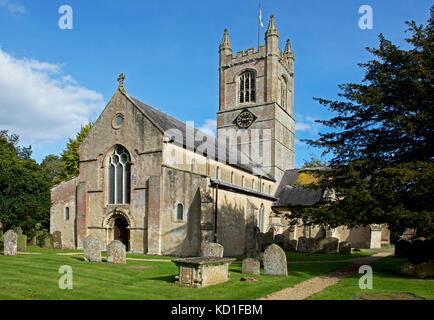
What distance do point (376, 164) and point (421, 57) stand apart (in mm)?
5004

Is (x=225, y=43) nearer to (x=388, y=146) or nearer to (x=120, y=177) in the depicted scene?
(x=120, y=177)

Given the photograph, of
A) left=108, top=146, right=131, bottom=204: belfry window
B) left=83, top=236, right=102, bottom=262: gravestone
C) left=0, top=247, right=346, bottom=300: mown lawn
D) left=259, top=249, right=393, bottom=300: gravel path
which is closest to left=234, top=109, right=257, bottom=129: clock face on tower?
left=108, top=146, right=131, bottom=204: belfry window

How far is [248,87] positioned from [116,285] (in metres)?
38.1

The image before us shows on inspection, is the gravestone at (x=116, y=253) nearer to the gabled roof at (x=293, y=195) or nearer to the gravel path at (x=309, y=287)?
the gravel path at (x=309, y=287)

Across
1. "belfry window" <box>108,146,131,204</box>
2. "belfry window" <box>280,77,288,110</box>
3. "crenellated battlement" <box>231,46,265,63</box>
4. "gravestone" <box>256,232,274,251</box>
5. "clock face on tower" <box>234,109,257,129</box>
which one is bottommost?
"gravestone" <box>256,232,274,251</box>

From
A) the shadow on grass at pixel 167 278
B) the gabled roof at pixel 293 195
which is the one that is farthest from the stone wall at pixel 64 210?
the gabled roof at pixel 293 195

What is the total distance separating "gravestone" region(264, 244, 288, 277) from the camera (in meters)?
15.4

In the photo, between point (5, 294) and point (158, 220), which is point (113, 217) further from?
point (5, 294)

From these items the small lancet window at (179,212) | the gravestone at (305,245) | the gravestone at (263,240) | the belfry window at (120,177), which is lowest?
the gravestone at (305,245)

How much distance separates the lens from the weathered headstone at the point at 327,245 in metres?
30.9

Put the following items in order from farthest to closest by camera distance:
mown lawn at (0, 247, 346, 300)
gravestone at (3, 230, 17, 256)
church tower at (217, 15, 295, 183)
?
church tower at (217, 15, 295, 183) < gravestone at (3, 230, 17, 256) < mown lawn at (0, 247, 346, 300)

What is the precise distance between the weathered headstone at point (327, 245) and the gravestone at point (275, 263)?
56.5 ft

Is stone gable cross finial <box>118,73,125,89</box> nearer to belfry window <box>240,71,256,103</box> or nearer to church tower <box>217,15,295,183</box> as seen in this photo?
church tower <box>217,15,295,183</box>
